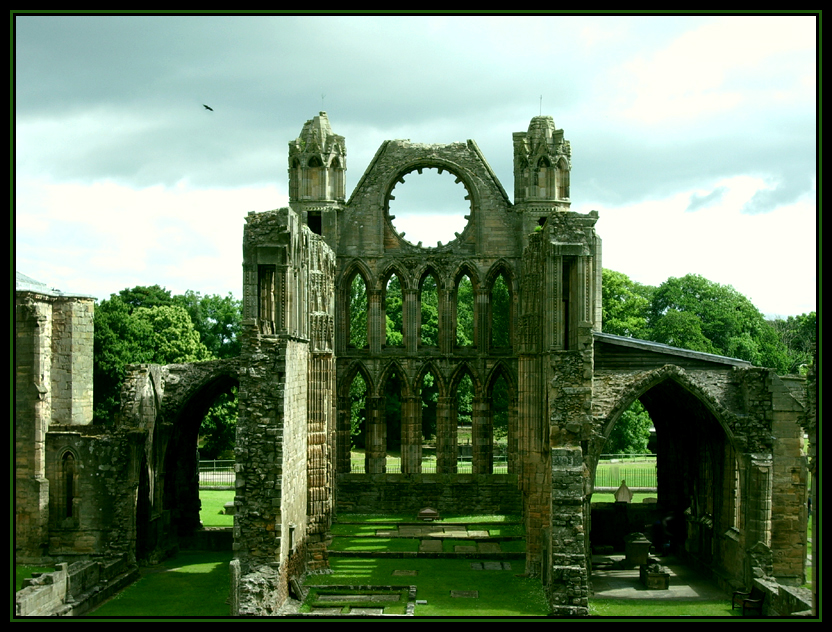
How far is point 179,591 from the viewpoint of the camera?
19078mm

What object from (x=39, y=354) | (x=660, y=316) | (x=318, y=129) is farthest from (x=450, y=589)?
(x=660, y=316)

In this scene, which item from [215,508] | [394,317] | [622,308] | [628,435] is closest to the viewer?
[215,508]

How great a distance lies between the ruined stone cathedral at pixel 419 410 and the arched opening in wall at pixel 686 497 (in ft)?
0.26

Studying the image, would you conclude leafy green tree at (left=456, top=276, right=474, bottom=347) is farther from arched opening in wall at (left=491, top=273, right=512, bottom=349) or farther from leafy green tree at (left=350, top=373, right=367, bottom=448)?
A: leafy green tree at (left=350, top=373, right=367, bottom=448)

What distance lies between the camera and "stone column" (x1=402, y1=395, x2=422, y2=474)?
90.5ft

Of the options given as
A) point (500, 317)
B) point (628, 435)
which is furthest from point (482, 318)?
point (500, 317)

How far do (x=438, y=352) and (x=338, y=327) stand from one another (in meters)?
3.08

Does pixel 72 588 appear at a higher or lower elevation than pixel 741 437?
lower

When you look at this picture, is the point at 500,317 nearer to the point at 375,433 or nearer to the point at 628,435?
the point at 628,435

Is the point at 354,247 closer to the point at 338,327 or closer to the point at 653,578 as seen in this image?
the point at 338,327

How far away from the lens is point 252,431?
1728cm

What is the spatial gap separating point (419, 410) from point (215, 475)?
41.4 feet

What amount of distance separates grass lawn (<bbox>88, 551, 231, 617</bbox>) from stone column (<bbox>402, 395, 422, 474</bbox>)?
6.57 m

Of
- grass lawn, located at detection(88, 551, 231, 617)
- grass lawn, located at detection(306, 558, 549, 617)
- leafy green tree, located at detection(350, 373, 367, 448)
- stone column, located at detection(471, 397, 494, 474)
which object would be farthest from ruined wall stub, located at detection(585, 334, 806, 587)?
leafy green tree, located at detection(350, 373, 367, 448)
